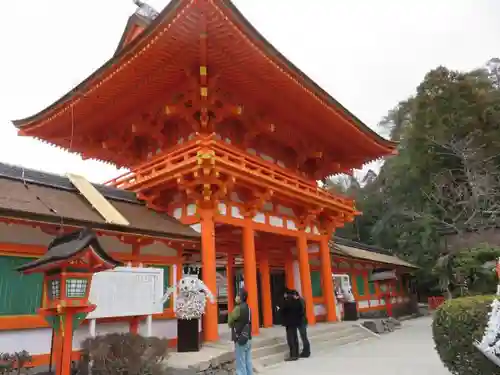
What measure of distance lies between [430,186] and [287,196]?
1628cm

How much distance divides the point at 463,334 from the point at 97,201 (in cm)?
739

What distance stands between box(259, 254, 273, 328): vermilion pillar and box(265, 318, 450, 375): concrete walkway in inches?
133

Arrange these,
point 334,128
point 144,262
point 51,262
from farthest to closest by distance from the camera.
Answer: point 334,128 < point 144,262 < point 51,262

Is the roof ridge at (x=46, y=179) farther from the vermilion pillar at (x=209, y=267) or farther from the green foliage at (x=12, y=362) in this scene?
the green foliage at (x=12, y=362)

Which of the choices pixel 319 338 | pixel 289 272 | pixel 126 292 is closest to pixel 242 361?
pixel 126 292

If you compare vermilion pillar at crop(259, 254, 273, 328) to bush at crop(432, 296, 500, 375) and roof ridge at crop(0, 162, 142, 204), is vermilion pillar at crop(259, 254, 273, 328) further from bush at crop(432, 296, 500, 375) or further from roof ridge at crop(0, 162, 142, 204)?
bush at crop(432, 296, 500, 375)

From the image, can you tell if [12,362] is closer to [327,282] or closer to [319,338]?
[319,338]

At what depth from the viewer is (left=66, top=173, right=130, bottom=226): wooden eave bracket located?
7.99 metres

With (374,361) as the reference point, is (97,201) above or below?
above

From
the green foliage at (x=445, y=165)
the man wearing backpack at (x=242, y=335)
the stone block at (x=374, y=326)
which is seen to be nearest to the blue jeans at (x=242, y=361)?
the man wearing backpack at (x=242, y=335)

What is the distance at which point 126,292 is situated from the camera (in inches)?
288

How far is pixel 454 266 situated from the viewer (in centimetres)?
1396

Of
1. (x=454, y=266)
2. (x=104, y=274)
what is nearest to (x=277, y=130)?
(x=104, y=274)

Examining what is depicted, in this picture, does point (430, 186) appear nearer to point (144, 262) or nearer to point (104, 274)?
point (144, 262)
